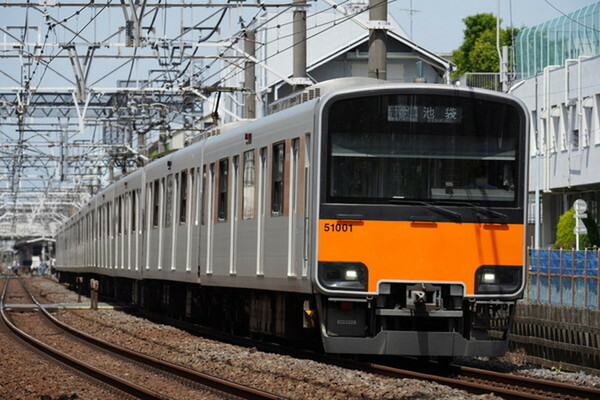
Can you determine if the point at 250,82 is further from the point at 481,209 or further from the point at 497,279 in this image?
the point at 497,279

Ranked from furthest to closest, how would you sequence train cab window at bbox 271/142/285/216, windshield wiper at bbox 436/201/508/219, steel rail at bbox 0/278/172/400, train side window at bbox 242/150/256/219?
1. train side window at bbox 242/150/256/219
2. train cab window at bbox 271/142/285/216
3. windshield wiper at bbox 436/201/508/219
4. steel rail at bbox 0/278/172/400

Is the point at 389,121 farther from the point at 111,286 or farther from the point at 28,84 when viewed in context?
the point at 111,286

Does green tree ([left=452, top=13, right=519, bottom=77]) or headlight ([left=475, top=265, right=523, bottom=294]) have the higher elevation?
green tree ([left=452, top=13, right=519, bottom=77])

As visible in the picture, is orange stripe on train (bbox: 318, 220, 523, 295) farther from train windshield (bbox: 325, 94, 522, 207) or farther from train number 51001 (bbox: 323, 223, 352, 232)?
train windshield (bbox: 325, 94, 522, 207)

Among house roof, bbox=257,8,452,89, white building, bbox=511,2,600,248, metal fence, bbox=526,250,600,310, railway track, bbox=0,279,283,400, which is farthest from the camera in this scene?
house roof, bbox=257,8,452,89

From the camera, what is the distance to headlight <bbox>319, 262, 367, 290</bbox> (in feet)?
42.0

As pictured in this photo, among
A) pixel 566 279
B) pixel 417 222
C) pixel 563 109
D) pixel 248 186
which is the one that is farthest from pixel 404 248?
pixel 563 109

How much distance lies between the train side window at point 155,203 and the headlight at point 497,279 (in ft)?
36.0

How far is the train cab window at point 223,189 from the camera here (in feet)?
56.6

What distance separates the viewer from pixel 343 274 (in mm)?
12820

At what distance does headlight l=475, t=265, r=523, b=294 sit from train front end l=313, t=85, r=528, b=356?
10 millimetres

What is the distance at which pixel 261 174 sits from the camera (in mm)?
15336

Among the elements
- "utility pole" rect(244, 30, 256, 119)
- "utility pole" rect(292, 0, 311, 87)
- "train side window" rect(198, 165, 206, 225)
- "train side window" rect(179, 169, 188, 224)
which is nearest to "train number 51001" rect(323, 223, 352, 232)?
"train side window" rect(198, 165, 206, 225)

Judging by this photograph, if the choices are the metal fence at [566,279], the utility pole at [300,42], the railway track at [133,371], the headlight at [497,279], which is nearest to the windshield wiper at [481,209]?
the headlight at [497,279]
